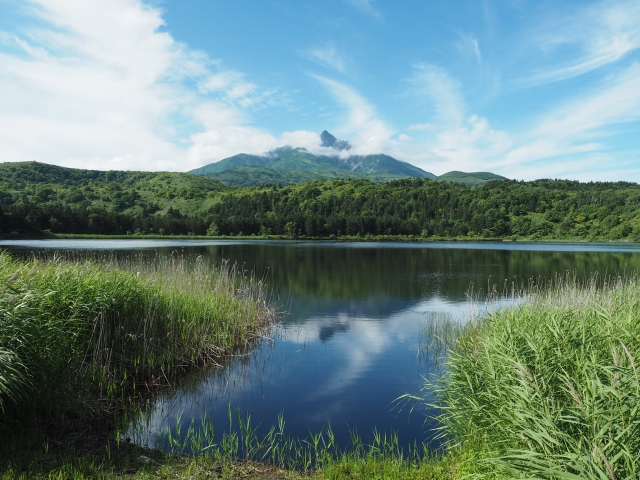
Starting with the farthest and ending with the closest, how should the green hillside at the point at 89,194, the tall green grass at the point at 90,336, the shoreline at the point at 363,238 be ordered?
the green hillside at the point at 89,194
the shoreline at the point at 363,238
the tall green grass at the point at 90,336

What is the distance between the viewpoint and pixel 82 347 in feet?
29.2

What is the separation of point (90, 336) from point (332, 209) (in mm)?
151116

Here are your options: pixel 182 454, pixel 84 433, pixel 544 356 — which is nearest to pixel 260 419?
pixel 182 454

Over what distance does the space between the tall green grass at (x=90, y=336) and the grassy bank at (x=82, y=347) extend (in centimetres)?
2

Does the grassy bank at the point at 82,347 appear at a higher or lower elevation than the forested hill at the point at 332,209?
lower

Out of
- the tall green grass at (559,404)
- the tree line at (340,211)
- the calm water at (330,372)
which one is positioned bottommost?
the calm water at (330,372)

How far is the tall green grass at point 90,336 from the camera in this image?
22.5ft

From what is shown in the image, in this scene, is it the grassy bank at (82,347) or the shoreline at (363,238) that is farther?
the shoreline at (363,238)

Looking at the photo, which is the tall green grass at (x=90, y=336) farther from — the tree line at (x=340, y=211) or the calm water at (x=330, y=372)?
the tree line at (x=340, y=211)

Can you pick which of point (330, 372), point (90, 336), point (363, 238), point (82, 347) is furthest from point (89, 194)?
point (82, 347)

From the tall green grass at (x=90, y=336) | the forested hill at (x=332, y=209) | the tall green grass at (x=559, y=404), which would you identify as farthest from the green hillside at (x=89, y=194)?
the tall green grass at (x=559, y=404)

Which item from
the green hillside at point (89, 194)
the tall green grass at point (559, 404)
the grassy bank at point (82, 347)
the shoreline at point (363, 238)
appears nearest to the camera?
the tall green grass at point (559, 404)

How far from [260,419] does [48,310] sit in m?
4.95

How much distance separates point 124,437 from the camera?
7766 mm
